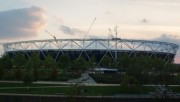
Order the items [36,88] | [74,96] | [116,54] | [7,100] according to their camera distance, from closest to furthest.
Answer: [74,96] → [7,100] → [36,88] → [116,54]

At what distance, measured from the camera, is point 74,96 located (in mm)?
36344

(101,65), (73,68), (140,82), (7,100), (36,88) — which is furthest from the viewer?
(101,65)

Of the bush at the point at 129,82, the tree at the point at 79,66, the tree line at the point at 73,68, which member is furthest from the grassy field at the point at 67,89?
the tree at the point at 79,66

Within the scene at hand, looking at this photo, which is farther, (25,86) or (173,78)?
(173,78)

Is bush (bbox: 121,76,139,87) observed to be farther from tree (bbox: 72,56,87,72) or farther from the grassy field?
tree (bbox: 72,56,87,72)

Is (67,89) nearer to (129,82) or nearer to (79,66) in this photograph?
(129,82)

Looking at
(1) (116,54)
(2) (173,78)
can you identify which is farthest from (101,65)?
(2) (173,78)

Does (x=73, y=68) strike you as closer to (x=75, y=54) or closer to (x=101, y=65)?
(x=101, y=65)

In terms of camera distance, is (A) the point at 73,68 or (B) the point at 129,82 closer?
(B) the point at 129,82

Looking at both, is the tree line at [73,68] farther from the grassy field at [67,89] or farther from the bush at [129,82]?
the bush at [129,82]

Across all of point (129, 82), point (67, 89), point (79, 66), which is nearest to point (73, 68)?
point (79, 66)

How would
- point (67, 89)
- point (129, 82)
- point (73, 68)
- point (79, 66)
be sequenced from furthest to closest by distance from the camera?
1. point (79, 66)
2. point (73, 68)
3. point (129, 82)
4. point (67, 89)

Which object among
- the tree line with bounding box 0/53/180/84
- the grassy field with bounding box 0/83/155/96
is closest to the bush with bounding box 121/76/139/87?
the grassy field with bounding box 0/83/155/96

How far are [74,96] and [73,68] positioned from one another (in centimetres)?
5921
